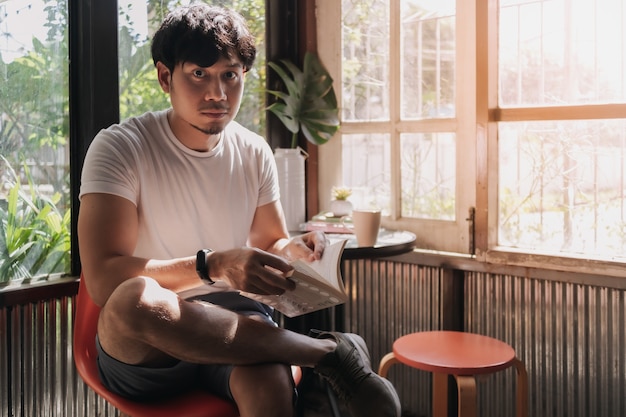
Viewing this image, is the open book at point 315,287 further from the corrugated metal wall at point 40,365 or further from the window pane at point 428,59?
the window pane at point 428,59

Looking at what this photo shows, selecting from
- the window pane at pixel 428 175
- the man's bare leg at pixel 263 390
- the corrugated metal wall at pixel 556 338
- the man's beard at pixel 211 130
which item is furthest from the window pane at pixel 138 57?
the corrugated metal wall at pixel 556 338

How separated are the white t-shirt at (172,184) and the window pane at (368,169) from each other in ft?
2.49

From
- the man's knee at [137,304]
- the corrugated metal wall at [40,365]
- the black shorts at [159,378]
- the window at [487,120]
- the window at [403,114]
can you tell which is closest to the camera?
the man's knee at [137,304]

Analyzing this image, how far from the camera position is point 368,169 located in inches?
99.7

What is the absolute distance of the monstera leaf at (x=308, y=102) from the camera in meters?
2.52

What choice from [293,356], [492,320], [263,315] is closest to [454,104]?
[492,320]

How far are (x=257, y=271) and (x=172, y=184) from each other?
1.45 feet

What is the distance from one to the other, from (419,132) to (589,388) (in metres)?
0.98

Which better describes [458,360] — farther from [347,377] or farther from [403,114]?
[403,114]

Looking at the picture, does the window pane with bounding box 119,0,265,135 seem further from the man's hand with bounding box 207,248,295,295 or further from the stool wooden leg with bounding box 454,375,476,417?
the stool wooden leg with bounding box 454,375,476,417

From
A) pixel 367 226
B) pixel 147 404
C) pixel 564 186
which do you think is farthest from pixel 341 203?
pixel 147 404

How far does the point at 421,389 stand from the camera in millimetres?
2375

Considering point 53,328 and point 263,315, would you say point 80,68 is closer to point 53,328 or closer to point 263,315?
point 53,328

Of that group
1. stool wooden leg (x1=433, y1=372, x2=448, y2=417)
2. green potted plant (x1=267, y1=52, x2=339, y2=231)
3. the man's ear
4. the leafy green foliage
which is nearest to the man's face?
the man's ear
